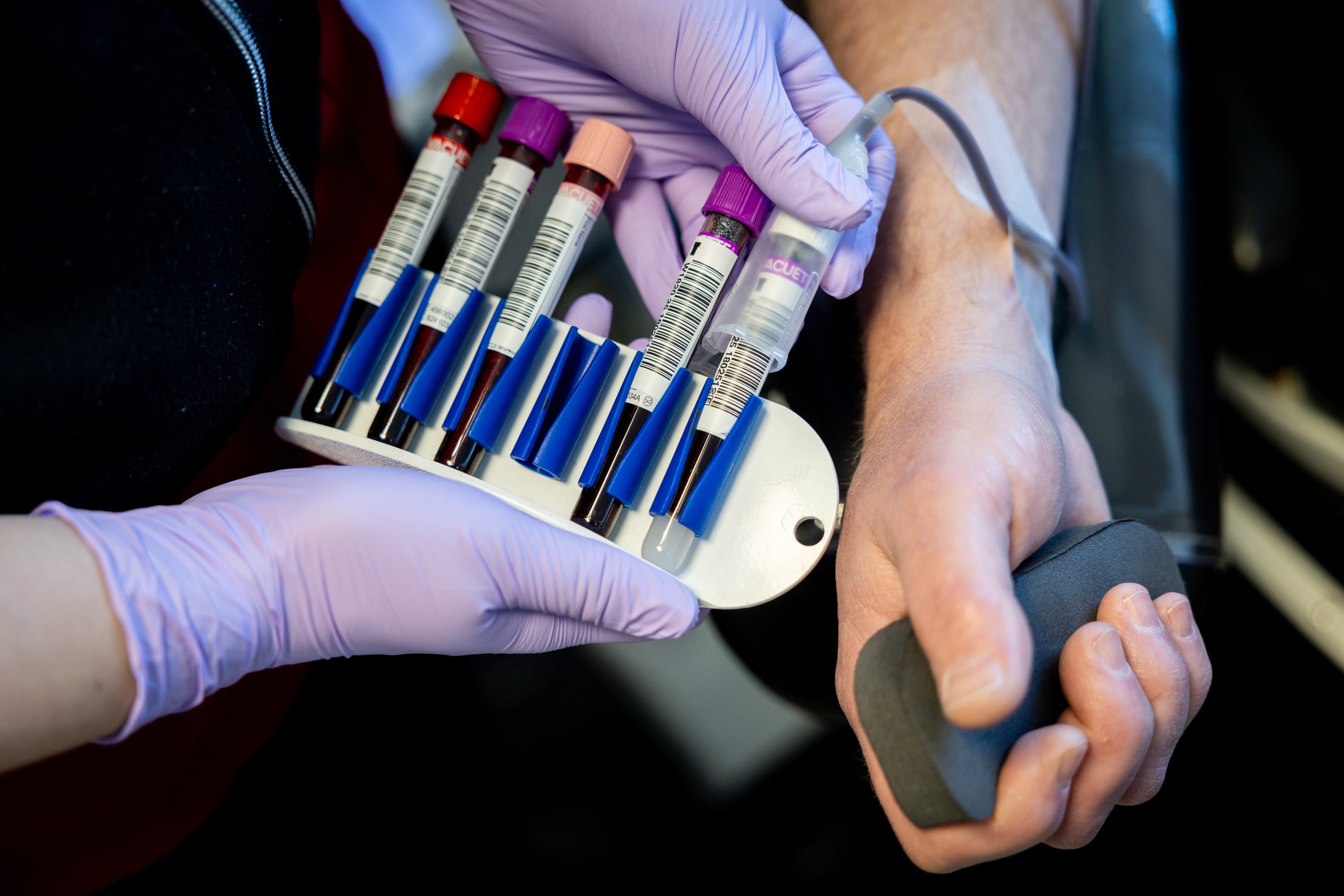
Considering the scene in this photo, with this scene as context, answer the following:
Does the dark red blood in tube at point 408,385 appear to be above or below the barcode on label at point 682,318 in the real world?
below

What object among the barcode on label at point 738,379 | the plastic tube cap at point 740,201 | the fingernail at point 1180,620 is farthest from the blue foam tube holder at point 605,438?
the fingernail at point 1180,620

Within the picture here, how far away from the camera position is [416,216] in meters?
1.02

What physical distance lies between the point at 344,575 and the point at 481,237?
0.51 metres

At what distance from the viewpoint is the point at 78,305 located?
682 millimetres

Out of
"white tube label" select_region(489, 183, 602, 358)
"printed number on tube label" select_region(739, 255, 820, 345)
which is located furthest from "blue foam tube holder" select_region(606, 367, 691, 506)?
"white tube label" select_region(489, 183, 602, 358)

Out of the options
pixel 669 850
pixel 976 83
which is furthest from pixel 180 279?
pixel 976 83

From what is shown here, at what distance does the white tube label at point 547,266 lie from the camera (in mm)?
961

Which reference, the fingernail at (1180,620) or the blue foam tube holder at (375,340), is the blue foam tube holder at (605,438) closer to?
the blue foam tube holder at (375,340)

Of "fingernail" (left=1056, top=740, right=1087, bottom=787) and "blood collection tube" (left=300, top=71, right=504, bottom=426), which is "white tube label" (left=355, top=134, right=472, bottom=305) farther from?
"fingernail" (left=1056, top=740, right=1087, bottom=787)

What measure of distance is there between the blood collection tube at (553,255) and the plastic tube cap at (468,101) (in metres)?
0.16

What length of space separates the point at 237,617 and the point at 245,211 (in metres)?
0.49

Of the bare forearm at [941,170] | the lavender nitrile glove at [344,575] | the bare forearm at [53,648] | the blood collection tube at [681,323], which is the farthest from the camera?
the bare forearm at [941,170]

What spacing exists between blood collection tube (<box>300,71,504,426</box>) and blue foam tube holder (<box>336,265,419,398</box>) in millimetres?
15

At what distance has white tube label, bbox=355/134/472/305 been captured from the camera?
39.9 inches
